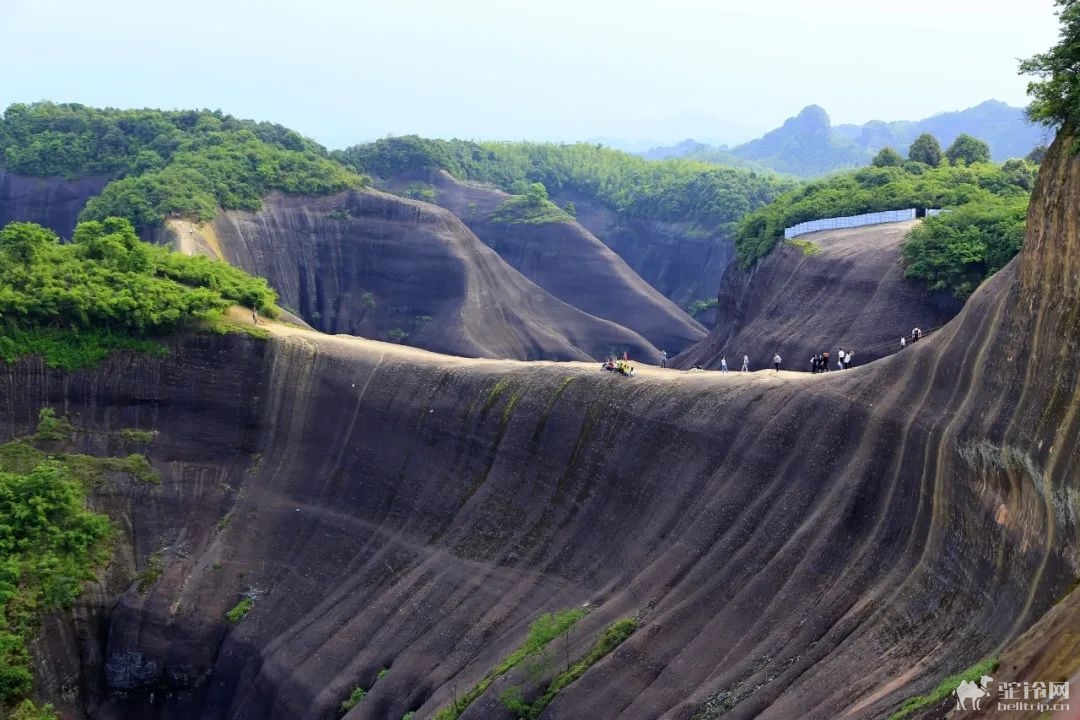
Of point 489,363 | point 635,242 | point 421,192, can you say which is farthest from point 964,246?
point 421,192

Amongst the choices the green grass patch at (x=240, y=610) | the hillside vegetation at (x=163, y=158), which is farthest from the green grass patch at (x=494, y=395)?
the hillside vegetation at (x=163, y=158)

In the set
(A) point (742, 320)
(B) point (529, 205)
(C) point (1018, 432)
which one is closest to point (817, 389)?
(C) point (1018, 432)

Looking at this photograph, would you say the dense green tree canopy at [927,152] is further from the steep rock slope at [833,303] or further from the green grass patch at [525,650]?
the green grass patch at [525,650]

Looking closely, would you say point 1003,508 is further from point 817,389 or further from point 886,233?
point 886,233

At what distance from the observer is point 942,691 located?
20828mm

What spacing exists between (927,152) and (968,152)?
3.35 meters

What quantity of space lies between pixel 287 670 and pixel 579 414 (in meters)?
12.6

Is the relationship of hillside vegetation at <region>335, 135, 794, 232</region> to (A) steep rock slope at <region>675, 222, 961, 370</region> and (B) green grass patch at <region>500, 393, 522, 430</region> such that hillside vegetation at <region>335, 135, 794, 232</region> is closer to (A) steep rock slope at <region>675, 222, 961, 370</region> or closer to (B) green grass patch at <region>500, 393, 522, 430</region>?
(A) steep rock slope at <region>675, 222, 961, 370</region>

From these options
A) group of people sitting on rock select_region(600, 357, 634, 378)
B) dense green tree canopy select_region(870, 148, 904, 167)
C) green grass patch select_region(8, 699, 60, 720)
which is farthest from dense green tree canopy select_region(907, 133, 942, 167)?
green grass patch select_region(8, 699, 60, 720)

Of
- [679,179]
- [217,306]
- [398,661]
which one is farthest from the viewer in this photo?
[679,179]

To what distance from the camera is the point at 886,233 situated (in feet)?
207

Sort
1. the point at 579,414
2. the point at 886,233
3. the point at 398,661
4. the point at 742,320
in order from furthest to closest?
the point at 742,320
the point at 886,233
the point at 579,414
the point at 398,661

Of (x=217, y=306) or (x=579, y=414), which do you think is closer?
(x=579, y=414)

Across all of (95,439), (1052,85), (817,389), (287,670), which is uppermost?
(1052,85)
